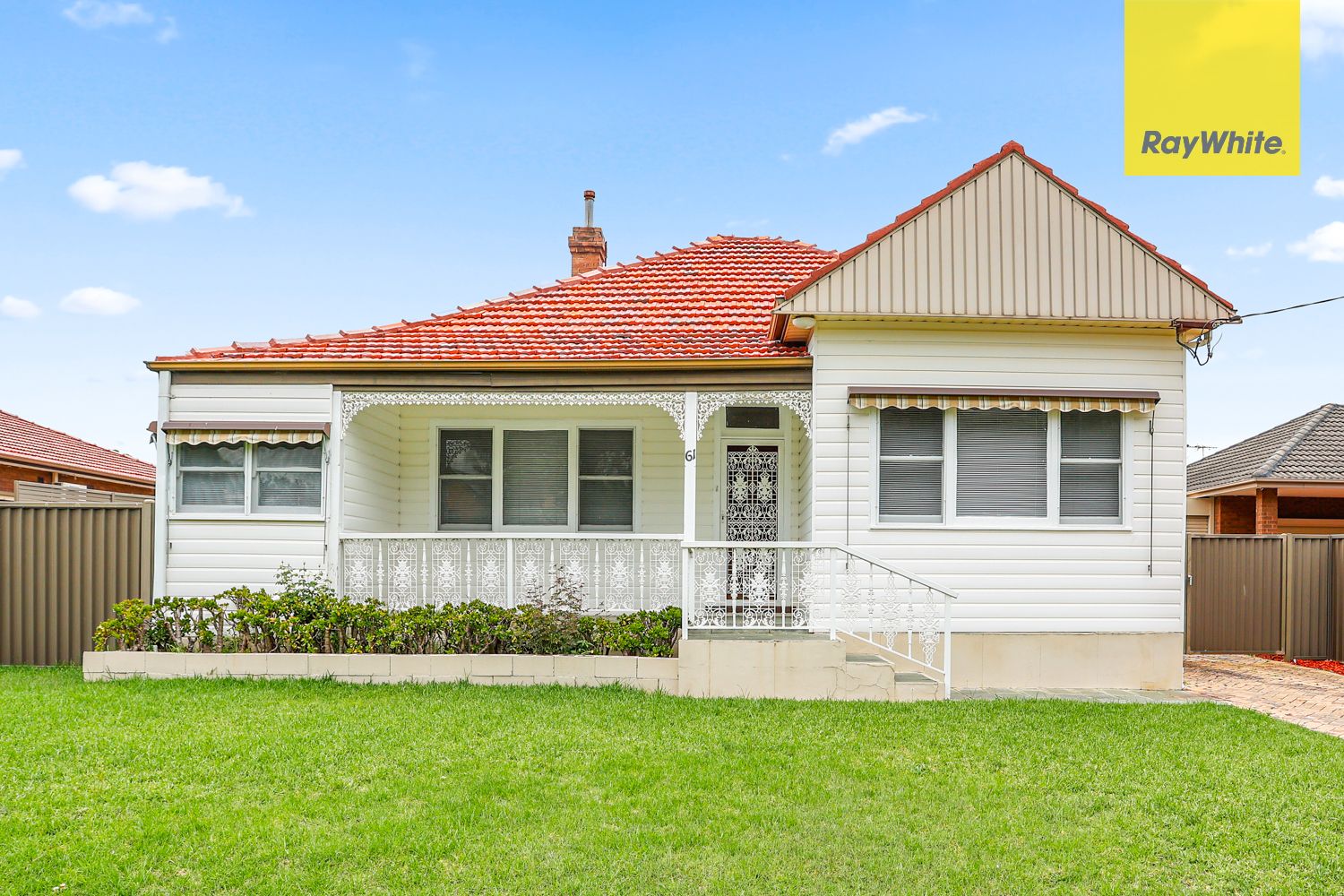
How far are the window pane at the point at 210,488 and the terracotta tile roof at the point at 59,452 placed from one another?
1218cm

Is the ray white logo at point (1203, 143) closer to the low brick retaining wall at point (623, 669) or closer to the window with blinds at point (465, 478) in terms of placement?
the low brick retaining wall at point (623, 669)

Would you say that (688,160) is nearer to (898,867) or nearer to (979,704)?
(979,704)

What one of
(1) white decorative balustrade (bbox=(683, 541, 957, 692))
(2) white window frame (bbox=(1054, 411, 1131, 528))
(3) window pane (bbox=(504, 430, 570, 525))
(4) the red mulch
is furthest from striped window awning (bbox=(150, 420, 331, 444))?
(4) the red mulch

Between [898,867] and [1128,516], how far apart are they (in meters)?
6.81

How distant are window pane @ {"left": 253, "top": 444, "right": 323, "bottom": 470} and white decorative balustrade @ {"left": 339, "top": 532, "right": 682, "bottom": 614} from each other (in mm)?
1000

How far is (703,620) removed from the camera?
9938 millimetres

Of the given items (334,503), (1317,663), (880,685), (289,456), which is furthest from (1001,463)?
(289,456)

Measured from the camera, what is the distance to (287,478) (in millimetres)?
11297

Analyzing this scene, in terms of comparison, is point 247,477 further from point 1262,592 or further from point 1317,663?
point 1317,663

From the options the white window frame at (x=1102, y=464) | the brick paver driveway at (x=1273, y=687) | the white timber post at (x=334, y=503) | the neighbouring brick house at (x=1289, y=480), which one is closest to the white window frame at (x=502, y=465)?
the white timber post at (x=334, y=503)

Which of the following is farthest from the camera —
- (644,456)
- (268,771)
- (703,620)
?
(644,456)

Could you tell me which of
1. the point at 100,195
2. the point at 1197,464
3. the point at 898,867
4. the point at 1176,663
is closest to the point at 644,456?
the point at 1176,663

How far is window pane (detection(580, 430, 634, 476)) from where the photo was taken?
13.2 meters

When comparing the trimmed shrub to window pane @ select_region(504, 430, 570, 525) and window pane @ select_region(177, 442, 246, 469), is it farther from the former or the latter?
window pane @ select_region(504, 430, 570, 525)
